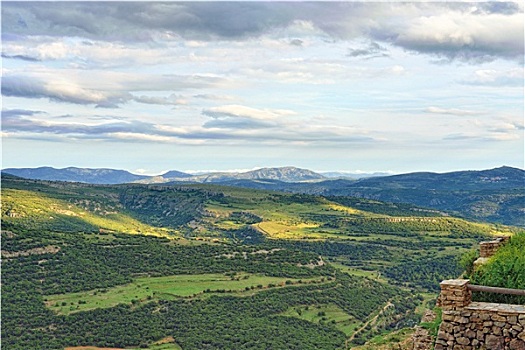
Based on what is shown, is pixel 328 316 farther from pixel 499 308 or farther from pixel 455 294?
pixel 499 308

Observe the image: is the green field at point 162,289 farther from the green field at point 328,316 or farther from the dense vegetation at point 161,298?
the green field at point 328,316

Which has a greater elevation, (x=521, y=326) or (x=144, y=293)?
(x=521, y=326)

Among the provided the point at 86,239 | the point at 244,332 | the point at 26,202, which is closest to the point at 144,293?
the point at 244,332

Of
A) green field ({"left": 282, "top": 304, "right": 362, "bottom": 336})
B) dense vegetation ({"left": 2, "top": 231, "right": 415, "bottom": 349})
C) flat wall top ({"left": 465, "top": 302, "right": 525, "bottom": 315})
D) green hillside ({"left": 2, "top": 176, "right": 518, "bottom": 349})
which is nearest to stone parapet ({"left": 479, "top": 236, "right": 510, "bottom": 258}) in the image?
flat wall top ({"left": 465, "top": 302, "right": 525, "bottom": 315})

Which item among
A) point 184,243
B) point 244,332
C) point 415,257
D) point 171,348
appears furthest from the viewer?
point 415,257

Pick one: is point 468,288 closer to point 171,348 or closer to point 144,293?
point 171,348
